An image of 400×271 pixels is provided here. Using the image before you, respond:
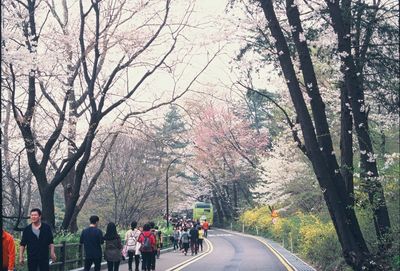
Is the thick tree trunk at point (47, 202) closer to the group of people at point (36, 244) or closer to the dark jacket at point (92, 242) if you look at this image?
the dark jacket at point (92, 242)

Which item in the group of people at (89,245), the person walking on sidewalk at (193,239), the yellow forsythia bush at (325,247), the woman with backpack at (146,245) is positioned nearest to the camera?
the group of people at (89,245)

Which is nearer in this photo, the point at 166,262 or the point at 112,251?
the point at 112,251

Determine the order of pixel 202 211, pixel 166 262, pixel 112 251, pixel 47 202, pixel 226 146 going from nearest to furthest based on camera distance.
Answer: pixel 112 251, pixel 47 202, pixel 166 262, pixel 226 146, pixel 202 211

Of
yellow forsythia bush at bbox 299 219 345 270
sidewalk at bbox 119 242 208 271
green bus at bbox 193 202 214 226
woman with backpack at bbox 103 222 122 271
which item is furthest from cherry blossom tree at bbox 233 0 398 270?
green bus at bbox 193 202 214 226

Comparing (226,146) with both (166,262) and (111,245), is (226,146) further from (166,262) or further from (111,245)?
(111,245)

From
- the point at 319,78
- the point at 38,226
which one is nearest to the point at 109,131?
the point at 319,78

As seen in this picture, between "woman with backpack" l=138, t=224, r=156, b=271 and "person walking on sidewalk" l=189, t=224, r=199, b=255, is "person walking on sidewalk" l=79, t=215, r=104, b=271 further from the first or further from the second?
"person walking on sidewalk" l=189, t=224, r=199, b=255

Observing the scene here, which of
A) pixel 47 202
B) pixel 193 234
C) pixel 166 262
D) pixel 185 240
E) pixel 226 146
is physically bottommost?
pixel 166 262

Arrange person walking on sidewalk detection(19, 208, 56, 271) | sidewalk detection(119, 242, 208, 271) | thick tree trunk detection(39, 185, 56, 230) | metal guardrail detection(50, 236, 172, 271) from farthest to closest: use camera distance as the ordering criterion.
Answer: sidewalk detection(119, 242, 208, 271) → thick tree trunk detection(39, 185, 56, 230) → metal guardrail detection(50, 236, 172, 271) → person walking on sidewalk detection(19, 208, 56, 271)

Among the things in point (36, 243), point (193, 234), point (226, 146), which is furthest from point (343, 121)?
point (226, 146)

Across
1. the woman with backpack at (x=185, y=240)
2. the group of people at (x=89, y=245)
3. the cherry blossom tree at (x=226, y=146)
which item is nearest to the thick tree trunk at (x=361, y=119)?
the group of people at (x=89, y=245)

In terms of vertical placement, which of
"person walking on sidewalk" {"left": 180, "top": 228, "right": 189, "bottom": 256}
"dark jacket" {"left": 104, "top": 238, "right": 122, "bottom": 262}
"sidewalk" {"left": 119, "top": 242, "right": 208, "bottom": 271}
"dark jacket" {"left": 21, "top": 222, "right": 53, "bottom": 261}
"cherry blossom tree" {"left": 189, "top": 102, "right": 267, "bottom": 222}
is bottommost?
"sidewalk" {"left": 119, "top": 242, "right": 208, "bottom": 271}

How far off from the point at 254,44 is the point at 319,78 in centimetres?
1327

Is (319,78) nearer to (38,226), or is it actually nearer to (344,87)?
(344,87)
